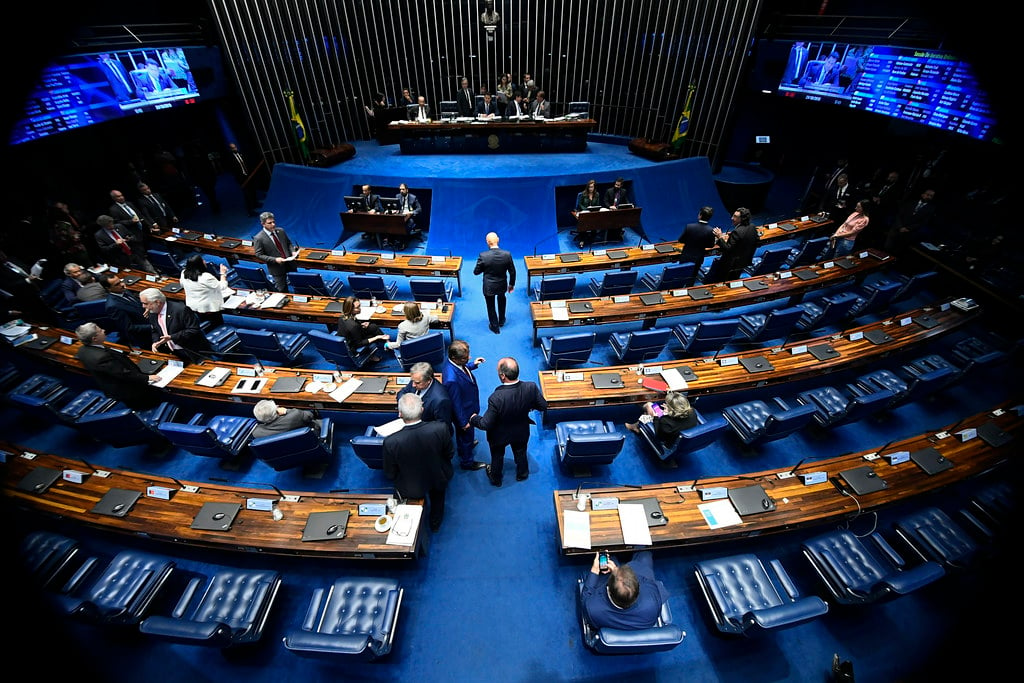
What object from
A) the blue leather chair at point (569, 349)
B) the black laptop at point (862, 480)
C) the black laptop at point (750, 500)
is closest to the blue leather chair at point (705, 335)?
the blue leather chair at point (569, 349)

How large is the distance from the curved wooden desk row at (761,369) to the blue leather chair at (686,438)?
0.45m

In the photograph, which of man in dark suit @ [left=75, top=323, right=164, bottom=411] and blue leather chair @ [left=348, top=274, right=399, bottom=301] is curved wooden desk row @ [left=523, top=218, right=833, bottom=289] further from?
man in dark suit @ [left=75, top=323, right=164, bottom=411]

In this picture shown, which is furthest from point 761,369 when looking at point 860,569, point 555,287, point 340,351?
point 340,351

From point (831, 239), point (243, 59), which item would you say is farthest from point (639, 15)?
point (243, 59)

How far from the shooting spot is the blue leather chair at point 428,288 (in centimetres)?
658

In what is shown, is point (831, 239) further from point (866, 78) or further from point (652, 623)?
point (652, 623)

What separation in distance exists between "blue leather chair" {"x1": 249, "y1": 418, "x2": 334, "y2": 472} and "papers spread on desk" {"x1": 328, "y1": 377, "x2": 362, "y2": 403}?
13.1 inches

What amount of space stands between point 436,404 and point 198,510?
231 centimetres

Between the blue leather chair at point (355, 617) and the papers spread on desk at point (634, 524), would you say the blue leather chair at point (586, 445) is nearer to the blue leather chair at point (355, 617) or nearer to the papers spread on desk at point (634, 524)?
the papers spread on desk at point (634, 524)

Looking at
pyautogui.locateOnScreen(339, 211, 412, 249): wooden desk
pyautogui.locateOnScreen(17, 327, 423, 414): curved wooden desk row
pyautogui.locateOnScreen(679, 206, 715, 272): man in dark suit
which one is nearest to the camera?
pyautogui.locateOnScreen(17, 327, 423, 414): curved wooden desk row

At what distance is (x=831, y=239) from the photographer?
7887 mm

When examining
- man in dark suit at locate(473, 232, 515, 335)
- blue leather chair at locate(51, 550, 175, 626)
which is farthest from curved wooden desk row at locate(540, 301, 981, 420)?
blue leather chair at locate(51, 550, 175, 626)

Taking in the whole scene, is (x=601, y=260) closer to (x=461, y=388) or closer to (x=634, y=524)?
(x=461, y=388)

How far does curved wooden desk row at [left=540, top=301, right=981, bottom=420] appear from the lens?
475cm
